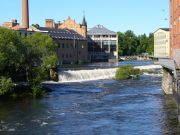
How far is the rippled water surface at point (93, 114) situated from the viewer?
3138cm

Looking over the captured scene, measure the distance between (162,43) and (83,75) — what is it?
2135cm

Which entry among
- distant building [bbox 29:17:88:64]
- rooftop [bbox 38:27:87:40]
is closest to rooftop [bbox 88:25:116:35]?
distant building [bbox 29:17:88:64]

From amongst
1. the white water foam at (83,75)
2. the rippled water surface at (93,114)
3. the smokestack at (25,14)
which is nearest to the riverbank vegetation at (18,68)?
the rippled water surface at (93,114)

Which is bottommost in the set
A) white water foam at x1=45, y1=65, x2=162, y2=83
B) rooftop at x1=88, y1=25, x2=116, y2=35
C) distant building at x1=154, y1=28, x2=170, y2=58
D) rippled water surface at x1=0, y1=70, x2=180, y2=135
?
rippled water surface at x1=0, y1=70, x2=180, y2=135

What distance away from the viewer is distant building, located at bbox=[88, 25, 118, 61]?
163500mm

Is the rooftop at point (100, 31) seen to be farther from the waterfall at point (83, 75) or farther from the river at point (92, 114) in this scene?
the river at point (92, 114)

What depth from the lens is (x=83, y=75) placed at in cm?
7700

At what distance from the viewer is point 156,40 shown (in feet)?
193

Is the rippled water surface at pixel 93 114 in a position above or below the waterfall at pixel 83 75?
below

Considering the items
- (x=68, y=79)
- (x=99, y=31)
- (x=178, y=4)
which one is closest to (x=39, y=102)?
(x=178, y=4)

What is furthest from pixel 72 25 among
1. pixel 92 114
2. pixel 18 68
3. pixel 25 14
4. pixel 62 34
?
pixel 92 114

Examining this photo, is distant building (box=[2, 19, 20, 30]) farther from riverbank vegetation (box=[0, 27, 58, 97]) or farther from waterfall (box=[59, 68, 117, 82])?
riverbank vegetation (box=[0, 27, 58, 97])

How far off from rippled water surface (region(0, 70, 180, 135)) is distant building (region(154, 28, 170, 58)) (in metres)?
5.87

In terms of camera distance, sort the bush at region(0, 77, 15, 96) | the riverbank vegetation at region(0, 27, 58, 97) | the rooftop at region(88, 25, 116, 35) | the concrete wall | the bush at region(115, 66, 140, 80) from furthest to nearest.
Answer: the rooftop at region(88, 25, 116, 35)
the bush at region(115, 66, 140, 80)
the concrete wall
the riverbank vegetation at region(0, 27, 58, 97)
the bush at region(0, 77, 15, 96)
